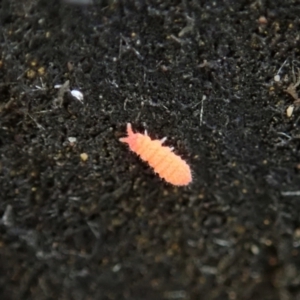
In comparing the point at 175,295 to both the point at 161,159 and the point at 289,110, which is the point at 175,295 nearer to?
the point at 161,159

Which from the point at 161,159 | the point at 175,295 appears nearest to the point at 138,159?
the point at 161,159

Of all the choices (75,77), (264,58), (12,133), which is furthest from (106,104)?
(264,58)

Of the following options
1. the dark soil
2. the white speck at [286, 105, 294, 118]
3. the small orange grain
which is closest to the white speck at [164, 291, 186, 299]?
the dark soil

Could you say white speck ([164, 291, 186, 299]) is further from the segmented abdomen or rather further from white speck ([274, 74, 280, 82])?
white speck ([274, 74, 280, 82])

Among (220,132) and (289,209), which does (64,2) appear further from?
(289,209)

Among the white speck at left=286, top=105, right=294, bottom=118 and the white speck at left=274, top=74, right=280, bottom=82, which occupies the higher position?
the white speck at left=274, top=74, right=280, bottom=82

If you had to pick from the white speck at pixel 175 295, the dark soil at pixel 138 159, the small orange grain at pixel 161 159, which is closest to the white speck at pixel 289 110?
the dark soil at pixel 138 159

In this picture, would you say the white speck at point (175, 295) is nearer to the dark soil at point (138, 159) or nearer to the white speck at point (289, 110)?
the dark soil at point (138, 159)
